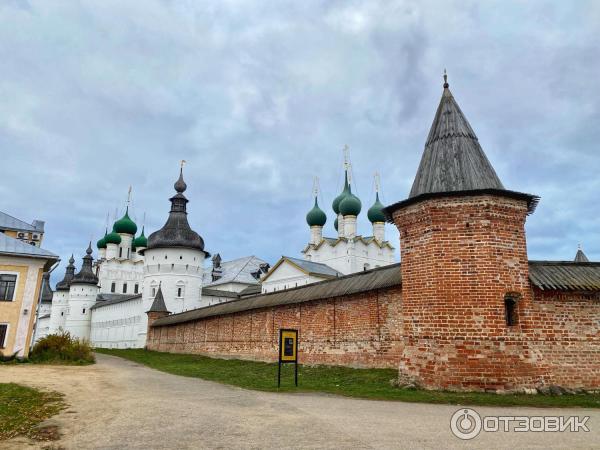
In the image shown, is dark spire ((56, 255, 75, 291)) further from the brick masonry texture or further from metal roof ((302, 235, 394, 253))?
the brick masonry texture

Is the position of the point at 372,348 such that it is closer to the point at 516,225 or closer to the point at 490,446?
the point at 516,225

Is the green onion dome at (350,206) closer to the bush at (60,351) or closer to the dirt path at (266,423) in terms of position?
the bush at (60,351)

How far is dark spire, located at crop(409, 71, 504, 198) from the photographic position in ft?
34.9

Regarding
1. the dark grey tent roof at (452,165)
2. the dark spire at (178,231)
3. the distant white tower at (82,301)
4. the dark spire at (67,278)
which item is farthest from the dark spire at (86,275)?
the dark grey tent roof at (452,165)

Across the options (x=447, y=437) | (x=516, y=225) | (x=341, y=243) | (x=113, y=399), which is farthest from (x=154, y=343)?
(x=447, y=437)

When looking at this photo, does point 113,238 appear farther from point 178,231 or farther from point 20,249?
point 20,249

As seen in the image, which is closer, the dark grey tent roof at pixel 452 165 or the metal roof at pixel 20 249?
the dark grey tent roof at pixel 452 165

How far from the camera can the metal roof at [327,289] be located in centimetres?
1358

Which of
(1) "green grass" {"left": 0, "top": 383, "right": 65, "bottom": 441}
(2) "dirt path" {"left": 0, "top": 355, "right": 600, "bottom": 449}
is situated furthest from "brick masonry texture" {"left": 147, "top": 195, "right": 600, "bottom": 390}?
(1) "green grass" {"left": 0, "top": 383, "right": 65, "bottom": 441}

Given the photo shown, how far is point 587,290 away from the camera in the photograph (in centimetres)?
1018

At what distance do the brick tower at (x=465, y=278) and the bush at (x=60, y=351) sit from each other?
14.7m

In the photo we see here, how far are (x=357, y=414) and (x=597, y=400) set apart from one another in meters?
4.91

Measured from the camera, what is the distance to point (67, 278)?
196 feet

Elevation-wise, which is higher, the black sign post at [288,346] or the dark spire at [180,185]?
the dark spire at [180,185]
